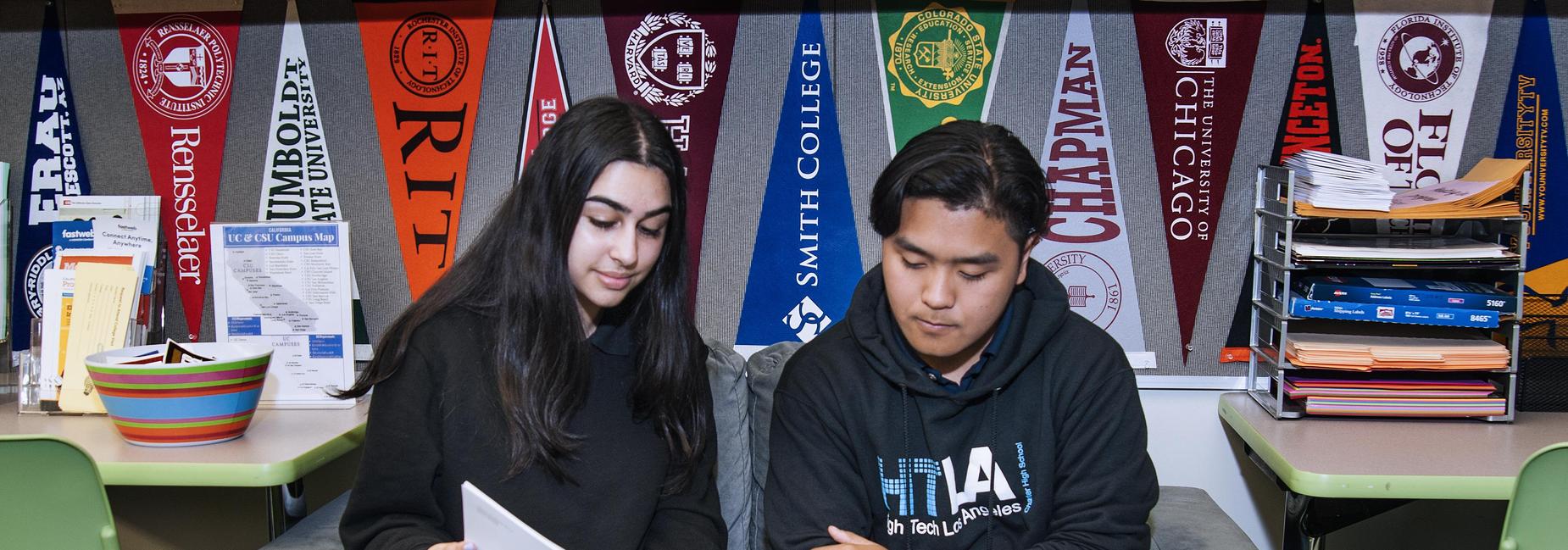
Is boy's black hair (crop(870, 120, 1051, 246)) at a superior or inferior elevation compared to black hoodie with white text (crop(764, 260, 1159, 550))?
superior

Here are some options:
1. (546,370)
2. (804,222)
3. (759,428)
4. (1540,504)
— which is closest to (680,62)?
(804,222)

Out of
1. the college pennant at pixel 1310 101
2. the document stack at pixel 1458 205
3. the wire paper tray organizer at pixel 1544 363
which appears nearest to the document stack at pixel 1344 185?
the document stack at pixel 1458 205

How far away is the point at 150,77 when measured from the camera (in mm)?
2168

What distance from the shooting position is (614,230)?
1.38m

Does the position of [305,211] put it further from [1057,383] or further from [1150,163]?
[1150,163]

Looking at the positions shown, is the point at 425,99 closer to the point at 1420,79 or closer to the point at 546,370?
the point at 546,370

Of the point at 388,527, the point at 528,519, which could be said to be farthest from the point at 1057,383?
the point at 388,527

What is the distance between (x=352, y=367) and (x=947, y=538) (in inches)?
46.9

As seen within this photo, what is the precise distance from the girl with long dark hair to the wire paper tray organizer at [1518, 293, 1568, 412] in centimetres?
162

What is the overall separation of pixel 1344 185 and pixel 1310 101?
294 mm

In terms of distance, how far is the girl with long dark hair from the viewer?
1.38 m

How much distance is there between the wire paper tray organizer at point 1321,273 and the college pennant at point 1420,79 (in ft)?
0.45

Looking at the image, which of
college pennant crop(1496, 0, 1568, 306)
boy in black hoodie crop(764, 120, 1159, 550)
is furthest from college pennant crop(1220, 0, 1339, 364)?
boy in black hoodie crop(764, 120, 1159, 550)

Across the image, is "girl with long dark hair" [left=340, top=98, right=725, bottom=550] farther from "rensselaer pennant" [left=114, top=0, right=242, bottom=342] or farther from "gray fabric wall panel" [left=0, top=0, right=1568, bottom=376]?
"rensselaer pennant" [left=114, top=0, right=242, bottom=342]
